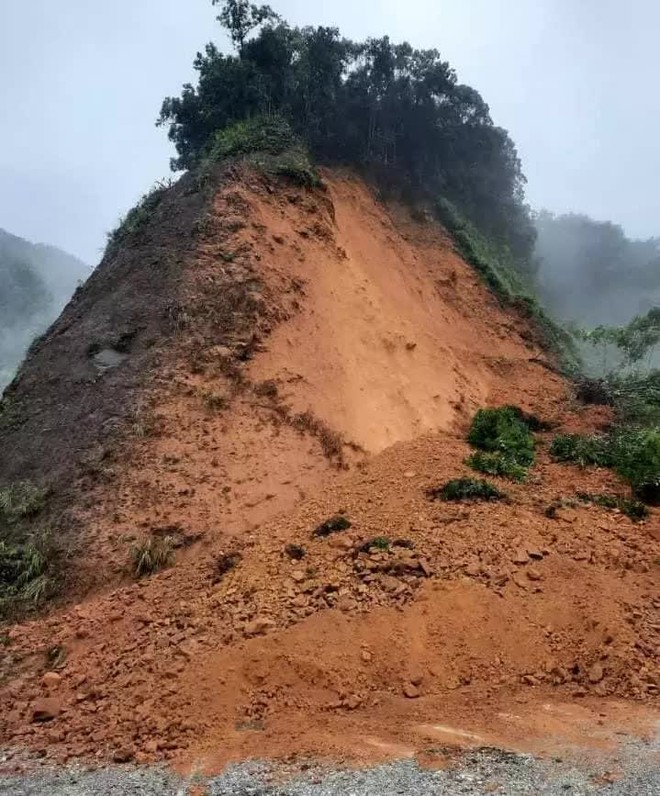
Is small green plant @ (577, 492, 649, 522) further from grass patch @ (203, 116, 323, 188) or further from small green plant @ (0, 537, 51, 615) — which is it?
grass patch @ (203, 116, 323, 188)

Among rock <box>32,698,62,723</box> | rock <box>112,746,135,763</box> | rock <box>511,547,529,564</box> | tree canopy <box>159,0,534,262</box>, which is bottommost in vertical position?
rock <box>32,698,62,723</box>

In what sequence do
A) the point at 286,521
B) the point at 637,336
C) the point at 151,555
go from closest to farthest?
the point at 151,555, the point at 286,521, the point at 637,336

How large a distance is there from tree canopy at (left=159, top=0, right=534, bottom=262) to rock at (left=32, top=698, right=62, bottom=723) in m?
12.1

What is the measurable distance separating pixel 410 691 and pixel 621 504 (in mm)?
4177

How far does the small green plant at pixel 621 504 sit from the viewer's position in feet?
26.6

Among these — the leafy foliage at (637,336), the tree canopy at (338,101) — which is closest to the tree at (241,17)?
the tree canopy at (338,101)

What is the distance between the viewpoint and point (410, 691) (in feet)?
18.1

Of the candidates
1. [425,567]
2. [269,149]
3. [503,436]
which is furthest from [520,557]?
[269,149]

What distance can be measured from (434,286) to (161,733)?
38.7ft

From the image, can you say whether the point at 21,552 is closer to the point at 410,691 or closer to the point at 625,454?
the point at 410,691

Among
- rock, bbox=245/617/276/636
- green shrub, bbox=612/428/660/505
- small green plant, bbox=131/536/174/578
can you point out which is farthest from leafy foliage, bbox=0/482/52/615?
green shrub, bbox=612/428/660/505

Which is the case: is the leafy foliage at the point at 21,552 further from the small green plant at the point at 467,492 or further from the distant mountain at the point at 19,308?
the distant mountain at the point at 19,308

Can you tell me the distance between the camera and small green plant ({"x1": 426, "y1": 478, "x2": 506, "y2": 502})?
814 cm

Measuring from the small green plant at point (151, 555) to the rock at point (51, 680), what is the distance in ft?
4.49
